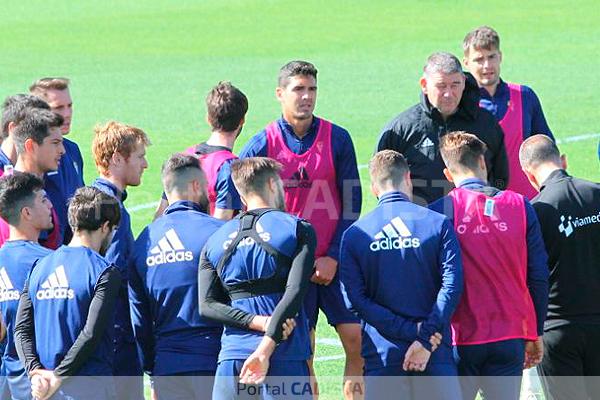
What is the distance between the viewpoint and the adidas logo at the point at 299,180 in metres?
8.38

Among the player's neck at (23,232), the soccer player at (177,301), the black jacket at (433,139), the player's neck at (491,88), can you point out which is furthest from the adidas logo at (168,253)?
the player's neck at (491,88)

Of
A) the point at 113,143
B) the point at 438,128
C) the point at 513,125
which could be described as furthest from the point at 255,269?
the point at 513,125

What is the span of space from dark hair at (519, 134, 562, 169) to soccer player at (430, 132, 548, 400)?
58 cm

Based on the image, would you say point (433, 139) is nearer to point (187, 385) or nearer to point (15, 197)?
point (187, 385)

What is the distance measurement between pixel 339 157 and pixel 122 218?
174 centimetres

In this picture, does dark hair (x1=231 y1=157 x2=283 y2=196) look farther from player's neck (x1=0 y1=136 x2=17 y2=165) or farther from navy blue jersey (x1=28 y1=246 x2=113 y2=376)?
player's neck (x1=0 y1=136 x2=17 y2=165)

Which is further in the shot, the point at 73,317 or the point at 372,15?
the point at 372,15

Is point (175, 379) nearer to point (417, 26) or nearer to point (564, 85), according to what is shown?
point (564, 85)

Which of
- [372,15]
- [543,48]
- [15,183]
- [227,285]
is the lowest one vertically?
[227,285]

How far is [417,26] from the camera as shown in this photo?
26281 mm

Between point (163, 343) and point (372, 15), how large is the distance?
21652mm

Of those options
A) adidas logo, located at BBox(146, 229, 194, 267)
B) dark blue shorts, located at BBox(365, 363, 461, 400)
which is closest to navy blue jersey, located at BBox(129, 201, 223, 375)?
adidas logo, located at BBox(146, 229, 194, 267)

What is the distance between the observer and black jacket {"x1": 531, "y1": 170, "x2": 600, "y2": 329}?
751cm

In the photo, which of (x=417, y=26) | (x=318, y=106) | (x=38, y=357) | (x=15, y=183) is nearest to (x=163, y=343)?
(x=38, y=357)
